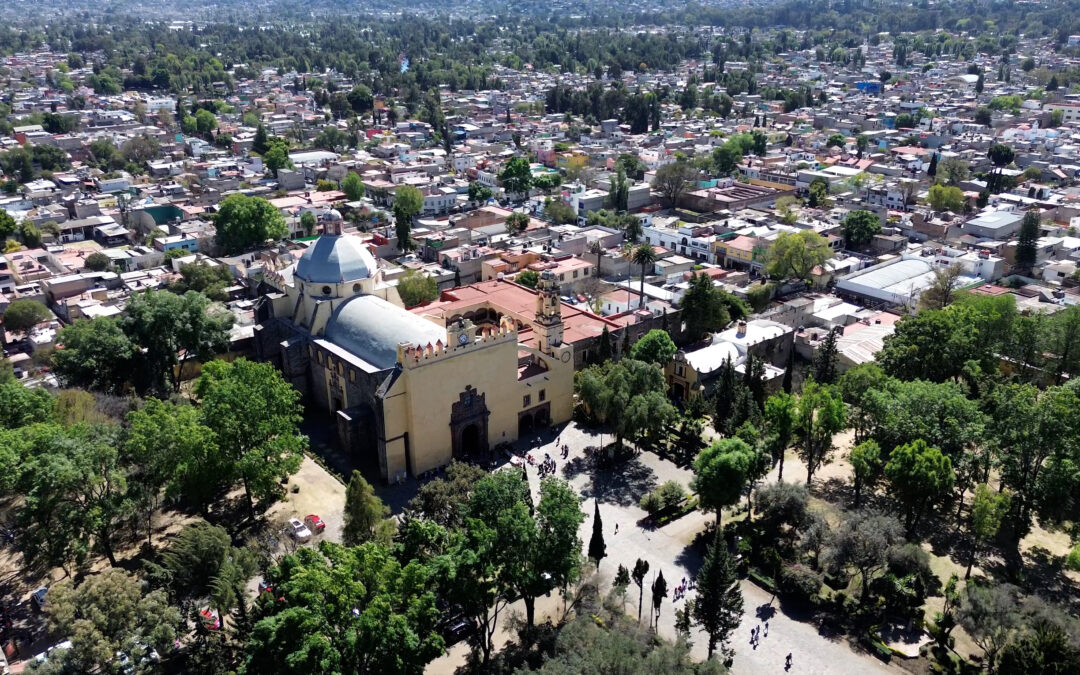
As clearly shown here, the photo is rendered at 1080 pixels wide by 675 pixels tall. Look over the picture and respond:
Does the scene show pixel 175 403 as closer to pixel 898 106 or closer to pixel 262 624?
pixel 262 624

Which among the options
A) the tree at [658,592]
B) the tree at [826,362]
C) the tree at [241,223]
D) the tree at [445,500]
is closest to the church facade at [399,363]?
the tree at [445,500]

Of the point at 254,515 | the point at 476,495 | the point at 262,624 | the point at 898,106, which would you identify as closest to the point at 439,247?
the point at 254,515

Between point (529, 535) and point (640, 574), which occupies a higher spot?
point (529, 535)

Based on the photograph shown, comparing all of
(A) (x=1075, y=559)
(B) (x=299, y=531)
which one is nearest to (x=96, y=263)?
(B) (x=299, y=531)

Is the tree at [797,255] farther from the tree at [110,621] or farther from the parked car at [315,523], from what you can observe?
the tree at [110,621]

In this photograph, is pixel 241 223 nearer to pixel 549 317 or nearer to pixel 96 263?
pixel 96 263

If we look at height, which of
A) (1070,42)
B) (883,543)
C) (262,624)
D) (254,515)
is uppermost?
(1070,42)
